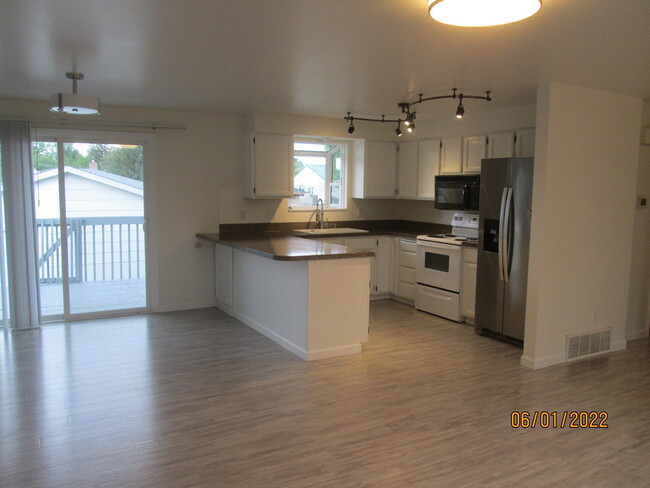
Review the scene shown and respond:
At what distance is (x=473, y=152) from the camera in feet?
18.8

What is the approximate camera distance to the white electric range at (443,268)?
558 centimetres

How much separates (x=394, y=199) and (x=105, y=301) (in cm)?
411

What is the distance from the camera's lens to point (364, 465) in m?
2.68

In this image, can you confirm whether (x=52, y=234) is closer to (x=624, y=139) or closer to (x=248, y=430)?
(x=248, y=430)

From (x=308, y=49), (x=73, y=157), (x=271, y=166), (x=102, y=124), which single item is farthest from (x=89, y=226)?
(x=308, y=49)

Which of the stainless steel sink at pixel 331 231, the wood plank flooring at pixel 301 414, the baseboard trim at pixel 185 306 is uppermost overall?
the stainless steel sink at pixel 331 231

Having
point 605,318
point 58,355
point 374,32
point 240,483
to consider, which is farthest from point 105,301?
point 605,318

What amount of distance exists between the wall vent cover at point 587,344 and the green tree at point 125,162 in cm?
476

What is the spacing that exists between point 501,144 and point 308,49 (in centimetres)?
298

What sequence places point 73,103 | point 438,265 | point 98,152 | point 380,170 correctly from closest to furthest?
point 73,103 → point 98,152 → point 438,265 → point 380,170

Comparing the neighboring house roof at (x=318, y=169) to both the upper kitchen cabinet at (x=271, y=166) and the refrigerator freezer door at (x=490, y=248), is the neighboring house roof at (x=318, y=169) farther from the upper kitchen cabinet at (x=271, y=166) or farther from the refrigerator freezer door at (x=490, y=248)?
the refrigerator freezer door at (x=490, y=248)

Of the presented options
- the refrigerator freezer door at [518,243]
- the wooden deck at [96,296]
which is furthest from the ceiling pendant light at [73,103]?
the refrigerator freezer door at [518,243]
